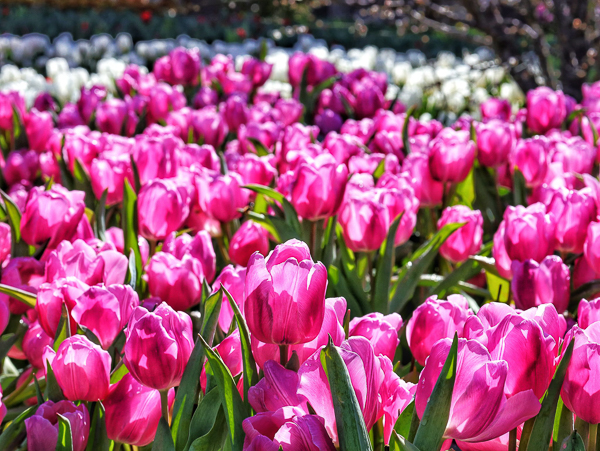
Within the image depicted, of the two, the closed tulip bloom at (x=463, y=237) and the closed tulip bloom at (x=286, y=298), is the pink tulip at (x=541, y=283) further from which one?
the closed tulip bloom at (x=286, y=298)

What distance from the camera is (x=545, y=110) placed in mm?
2555

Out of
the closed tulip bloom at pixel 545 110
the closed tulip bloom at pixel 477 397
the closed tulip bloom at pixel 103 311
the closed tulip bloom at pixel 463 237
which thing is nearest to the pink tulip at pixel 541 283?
the closed tulip bloom at pixel 463 237

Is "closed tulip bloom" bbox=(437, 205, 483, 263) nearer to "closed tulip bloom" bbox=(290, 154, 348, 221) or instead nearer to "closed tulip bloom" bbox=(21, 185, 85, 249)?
"closed tulip bloom" bbox=(290, 154, 348, 221)

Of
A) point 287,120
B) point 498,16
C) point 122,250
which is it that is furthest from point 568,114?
point 122,250

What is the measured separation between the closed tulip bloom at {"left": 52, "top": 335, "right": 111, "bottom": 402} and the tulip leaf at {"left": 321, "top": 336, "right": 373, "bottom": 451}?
0.35 meters

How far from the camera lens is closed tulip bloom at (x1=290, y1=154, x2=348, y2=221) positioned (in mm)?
1414

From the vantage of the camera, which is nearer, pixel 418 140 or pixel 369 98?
pixel 418 140

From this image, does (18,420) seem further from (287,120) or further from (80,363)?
(287,120)

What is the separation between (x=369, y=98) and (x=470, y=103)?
1380mm

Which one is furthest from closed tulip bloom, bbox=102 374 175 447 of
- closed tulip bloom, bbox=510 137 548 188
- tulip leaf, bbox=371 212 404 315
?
closed tulip bloom, bbox=510 137 548 188

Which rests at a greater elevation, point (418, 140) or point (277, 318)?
point (277, 318)

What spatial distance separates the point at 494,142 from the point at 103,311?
1335 mm

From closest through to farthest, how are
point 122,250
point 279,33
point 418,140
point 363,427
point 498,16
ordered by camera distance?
point 363,427
point 122,250
point 418,140
point 498,16
point 279,33

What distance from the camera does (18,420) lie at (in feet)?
3.32
